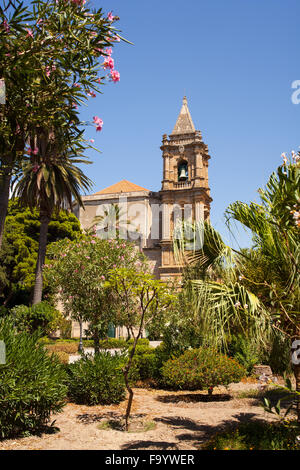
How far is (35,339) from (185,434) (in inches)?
141

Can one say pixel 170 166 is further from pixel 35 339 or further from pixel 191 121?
pixel 35 339

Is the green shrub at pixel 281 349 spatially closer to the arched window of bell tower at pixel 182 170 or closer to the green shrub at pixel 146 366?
the green shrub at pixel 146 366

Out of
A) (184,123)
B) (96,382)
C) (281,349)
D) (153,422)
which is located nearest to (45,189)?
(96,382)

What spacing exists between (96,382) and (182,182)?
101ft

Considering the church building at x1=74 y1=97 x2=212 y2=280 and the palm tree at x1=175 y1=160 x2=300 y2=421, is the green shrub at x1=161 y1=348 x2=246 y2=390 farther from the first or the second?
the church building at x1=74 y1=97 x2=212 y2=280

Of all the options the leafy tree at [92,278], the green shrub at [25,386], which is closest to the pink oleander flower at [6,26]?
the green shrub at [25,386]

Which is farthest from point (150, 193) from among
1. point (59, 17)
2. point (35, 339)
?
point (59, 17)

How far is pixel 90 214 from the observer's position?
42219mm

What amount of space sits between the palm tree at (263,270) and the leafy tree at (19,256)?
74.3ft

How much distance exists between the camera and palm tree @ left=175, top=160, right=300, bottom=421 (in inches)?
216

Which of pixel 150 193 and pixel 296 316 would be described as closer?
pixel 296 316

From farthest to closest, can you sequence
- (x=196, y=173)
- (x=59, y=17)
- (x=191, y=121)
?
(x=191, y=121)
(x=196, y=173)
(x=59, y=17)

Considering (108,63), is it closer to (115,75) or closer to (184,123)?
(115,75)

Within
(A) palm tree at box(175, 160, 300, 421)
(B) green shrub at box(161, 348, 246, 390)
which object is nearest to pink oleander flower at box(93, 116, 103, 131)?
(A) palm tree at box(175, 160, 300, 421)
